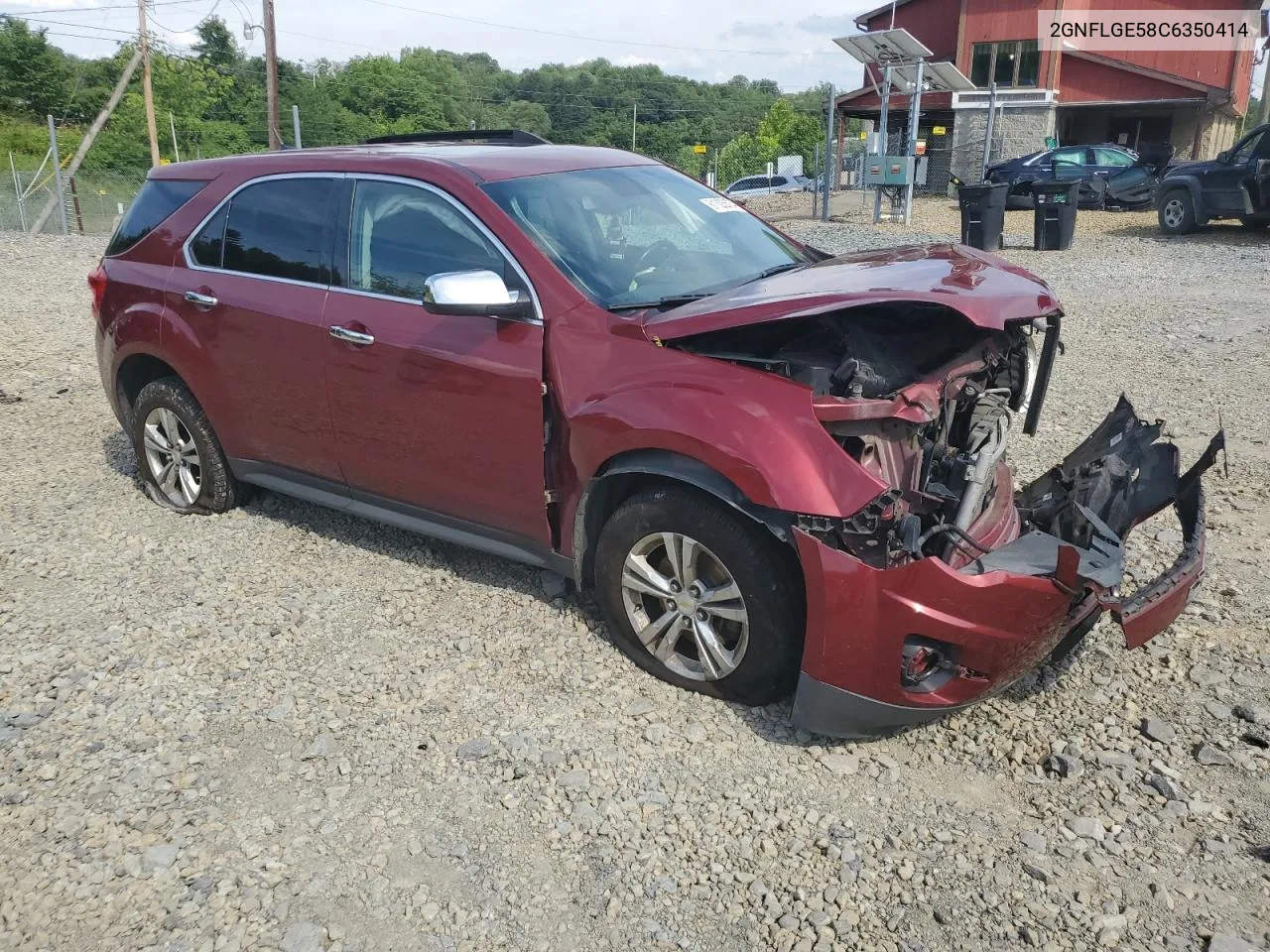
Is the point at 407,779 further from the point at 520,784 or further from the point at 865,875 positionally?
the point at 865,875

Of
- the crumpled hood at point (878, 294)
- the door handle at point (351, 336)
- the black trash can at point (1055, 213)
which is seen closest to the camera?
the crumpled hood at point (878, 294)

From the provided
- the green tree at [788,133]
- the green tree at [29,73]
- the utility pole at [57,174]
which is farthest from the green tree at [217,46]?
the utility pole at [57,174]

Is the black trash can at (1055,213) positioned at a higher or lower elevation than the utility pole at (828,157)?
lower

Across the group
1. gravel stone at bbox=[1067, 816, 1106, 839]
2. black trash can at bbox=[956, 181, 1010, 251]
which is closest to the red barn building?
black trash can at bbox=[956, 181, 1010, 251]

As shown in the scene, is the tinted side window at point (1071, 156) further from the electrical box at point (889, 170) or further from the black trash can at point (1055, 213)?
the black trash can at point (1055, 213)

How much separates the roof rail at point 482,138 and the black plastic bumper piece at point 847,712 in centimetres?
307

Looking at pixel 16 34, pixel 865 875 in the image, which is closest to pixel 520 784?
pixel 865 875

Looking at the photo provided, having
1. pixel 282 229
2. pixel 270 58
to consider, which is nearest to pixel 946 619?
pixel 282 229

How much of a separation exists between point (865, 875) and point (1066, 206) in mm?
15470

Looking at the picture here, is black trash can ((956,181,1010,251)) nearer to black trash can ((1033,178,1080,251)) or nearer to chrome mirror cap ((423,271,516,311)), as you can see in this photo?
black trash can ((1033,178,1080,251))

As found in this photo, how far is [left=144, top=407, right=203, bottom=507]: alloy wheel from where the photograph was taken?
17.9 ft

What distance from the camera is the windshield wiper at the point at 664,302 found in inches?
149

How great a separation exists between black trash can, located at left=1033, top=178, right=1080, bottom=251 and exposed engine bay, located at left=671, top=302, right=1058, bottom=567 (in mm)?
13466

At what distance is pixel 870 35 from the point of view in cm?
2034
